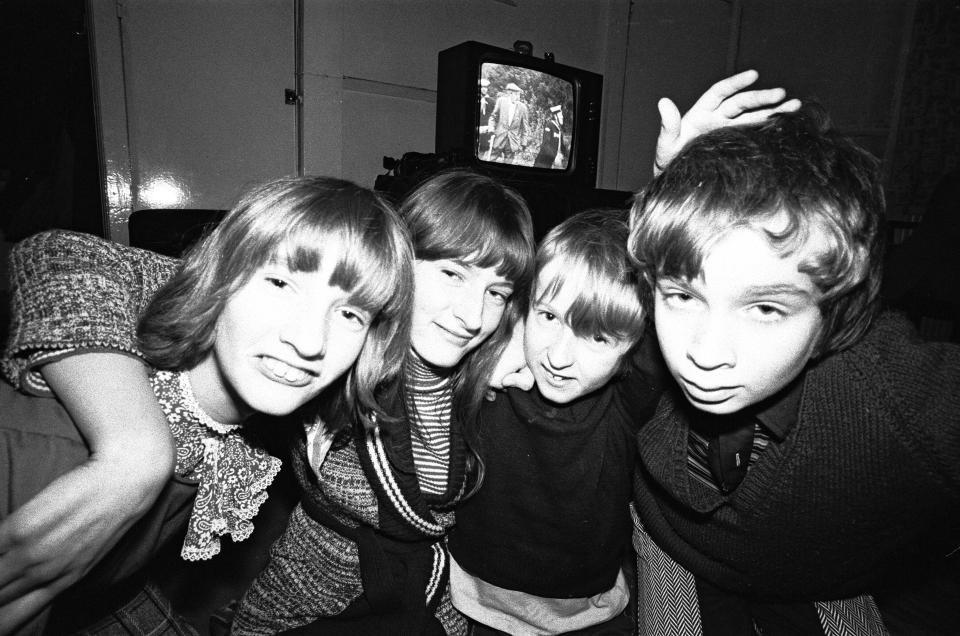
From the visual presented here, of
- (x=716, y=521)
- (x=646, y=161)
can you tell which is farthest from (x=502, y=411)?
(x=646, y=161)

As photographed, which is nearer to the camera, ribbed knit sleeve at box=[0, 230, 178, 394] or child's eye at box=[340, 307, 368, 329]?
ribbed knit sleeve at box=[0, 230, 178, 394]

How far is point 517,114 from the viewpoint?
2412 mm

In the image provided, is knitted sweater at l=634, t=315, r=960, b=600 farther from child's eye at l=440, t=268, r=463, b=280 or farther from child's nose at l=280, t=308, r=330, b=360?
child's nose at l=280, t=308, r=330, b=360

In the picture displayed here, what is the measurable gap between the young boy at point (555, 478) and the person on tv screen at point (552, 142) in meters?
1.43

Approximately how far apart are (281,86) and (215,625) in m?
2.23

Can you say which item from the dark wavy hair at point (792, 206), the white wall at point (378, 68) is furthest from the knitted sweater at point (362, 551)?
the white wall at point (378, 68)

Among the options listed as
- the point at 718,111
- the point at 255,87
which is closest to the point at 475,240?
the point at 718,111

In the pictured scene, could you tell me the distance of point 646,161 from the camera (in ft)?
12.8

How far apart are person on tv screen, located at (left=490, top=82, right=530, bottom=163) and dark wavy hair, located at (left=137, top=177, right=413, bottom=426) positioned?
1528 mm

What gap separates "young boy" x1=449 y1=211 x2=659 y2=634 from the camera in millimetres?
1086

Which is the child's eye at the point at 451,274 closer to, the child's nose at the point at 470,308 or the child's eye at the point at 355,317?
the child's nose at the point at 470,308

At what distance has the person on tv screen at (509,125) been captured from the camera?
7.82ft

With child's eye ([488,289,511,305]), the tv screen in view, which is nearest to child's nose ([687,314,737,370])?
child's eye ([488,289,511,305])

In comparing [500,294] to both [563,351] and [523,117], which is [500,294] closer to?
[563,351]
